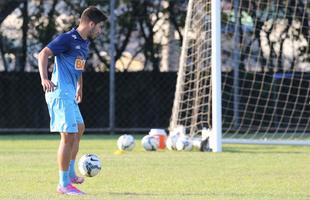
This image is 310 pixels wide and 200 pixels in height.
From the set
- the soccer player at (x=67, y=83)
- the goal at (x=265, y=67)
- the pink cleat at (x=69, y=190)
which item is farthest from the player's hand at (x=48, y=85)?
the goal at (x=265, y=67)

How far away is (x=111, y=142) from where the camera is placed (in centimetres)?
1496

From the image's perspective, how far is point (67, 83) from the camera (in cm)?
841

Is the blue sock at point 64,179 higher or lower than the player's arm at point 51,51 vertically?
lower

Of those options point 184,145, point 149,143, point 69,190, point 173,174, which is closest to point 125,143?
point 149,143

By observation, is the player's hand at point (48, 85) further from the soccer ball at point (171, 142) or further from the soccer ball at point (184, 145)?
the soccer ball at point (171, 142)

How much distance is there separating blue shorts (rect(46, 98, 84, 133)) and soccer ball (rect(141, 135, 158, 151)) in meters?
4.44

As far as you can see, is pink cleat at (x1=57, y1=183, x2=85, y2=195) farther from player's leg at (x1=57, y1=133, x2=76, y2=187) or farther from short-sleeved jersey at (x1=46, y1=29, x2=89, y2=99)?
short-sleeved jersey at (x1=46, y1=29, x2=89, y2=99)

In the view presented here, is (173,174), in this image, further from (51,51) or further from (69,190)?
(51,51)

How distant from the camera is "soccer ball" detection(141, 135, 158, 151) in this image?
12.8m

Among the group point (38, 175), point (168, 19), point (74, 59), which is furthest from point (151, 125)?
point (74, 59)

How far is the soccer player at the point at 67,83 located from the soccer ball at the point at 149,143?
4204 mm

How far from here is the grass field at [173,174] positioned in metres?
8.00

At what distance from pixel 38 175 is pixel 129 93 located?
26.5ft

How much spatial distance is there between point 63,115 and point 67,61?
1.72 feet
